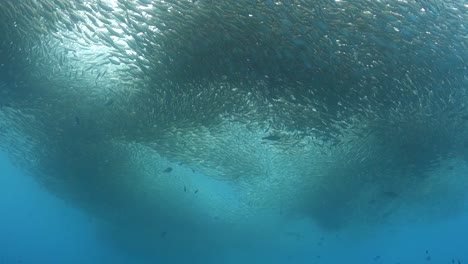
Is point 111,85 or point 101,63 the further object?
point 111,85

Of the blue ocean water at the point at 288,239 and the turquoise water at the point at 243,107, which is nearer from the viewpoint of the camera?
the turquoise water at the point at 243,107

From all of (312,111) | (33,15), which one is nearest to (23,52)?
(33,15)

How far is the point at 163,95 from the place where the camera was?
10.7 m

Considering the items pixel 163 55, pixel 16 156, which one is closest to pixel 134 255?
pixel 16 156

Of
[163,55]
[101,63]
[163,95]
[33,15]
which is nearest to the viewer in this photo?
[33,15]

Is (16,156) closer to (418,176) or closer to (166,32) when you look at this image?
(166,32)

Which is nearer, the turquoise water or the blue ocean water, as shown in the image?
the turquoise water

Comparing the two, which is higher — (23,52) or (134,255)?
(134,255)

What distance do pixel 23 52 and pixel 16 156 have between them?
12810 millimetres

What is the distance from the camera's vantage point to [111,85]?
1071 cm

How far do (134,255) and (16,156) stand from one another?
62.4 feet

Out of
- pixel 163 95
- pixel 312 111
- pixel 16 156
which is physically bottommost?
pixel 312 111

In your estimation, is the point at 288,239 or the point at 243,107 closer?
the point at 243,107

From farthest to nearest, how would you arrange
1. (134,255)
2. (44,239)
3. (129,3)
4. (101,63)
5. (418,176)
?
(44,239) < (134,255) < (418,176) < (101,63) < (129,3)
